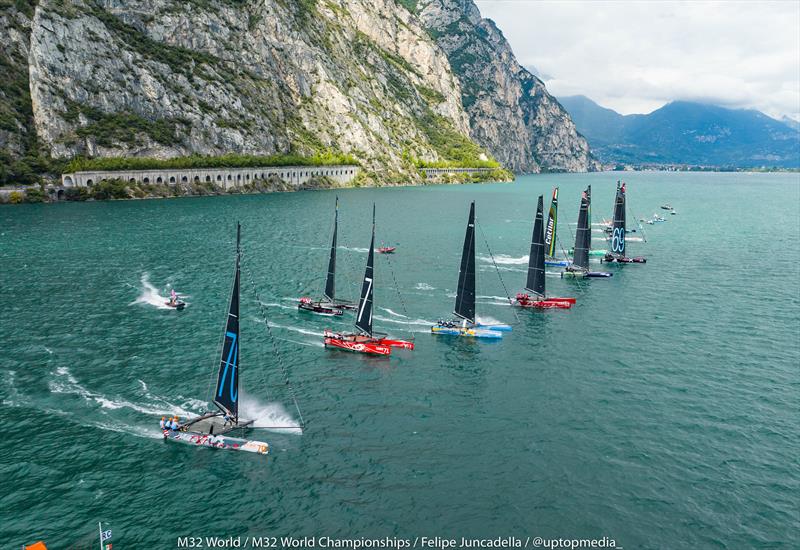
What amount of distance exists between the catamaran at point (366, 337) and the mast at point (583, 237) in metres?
57.8

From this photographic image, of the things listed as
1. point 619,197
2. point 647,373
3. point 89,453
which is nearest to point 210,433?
point 89,453

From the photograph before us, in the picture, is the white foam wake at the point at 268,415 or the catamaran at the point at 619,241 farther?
the catamaran at the point at 619,241

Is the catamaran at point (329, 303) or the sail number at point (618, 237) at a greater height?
the sail number at point (618, 237)

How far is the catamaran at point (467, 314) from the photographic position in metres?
78.0

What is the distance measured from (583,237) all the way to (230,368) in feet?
285

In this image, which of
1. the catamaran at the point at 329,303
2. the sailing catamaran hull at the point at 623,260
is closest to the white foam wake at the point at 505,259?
the sailing catamaran hull at the point at 623,260

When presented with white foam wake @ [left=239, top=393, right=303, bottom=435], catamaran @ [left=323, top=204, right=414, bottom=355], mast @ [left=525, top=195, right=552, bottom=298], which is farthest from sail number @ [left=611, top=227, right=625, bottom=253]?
white foam wake @ [left=239, top=393, right=303, bottom=435]

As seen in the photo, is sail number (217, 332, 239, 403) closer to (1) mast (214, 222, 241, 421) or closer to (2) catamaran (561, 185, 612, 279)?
(1) mast (214, 222, 241, 421)

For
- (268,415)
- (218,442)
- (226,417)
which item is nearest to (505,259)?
(268,415)

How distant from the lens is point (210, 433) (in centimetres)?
5006

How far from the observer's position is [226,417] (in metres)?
51.9

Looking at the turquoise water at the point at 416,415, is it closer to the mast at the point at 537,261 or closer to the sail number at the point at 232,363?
the sail number at the point at 232,363

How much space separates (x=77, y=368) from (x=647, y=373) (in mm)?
66141

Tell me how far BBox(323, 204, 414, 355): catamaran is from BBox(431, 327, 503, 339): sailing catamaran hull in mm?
5813
